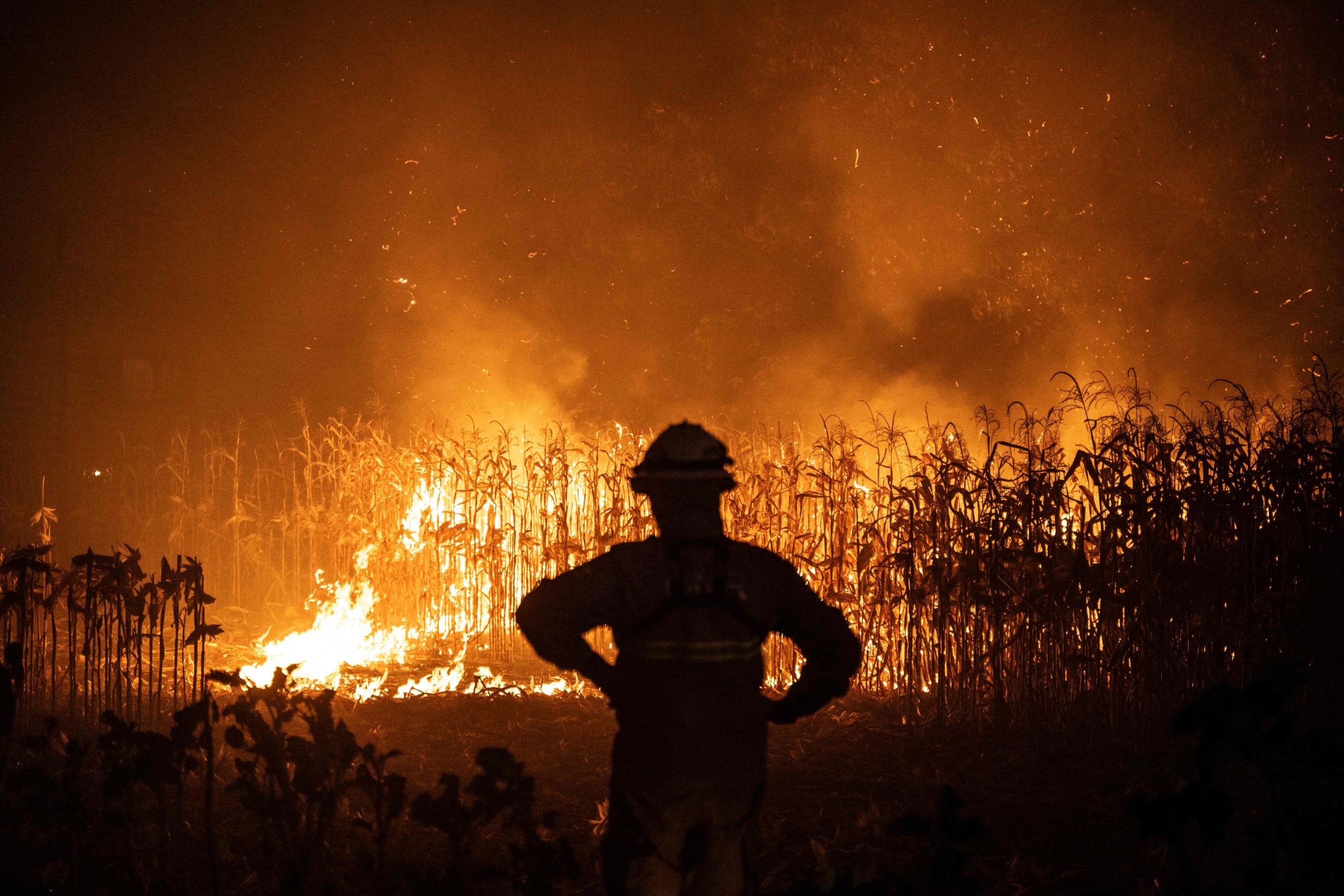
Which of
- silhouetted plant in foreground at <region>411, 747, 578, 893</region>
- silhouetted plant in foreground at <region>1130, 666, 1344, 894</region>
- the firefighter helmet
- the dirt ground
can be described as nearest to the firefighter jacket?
the firefighter helmet

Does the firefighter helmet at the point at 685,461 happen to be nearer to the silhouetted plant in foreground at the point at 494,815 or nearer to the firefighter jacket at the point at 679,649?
the firefighter jacket at the point at 679,649

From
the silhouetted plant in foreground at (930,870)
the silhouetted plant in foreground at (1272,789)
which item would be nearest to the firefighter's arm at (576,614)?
the silhouetted plant in foreground at (930,870)

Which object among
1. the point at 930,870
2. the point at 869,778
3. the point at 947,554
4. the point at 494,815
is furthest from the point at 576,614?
the point at 947,554

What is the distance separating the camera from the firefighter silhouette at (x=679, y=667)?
2543 millimetres

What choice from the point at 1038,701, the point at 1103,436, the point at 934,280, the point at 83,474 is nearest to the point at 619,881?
the point at 1038,701

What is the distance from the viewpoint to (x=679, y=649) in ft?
8.41

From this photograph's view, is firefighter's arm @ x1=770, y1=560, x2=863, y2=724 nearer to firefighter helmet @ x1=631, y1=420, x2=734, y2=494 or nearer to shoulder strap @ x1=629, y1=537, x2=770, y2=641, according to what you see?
shoulder strap @ x1=629, y1=537, x2=770, y2=641

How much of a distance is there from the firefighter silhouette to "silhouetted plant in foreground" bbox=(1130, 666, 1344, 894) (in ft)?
2.77

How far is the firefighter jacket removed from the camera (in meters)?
2.56

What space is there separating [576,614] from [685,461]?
496 millimetres

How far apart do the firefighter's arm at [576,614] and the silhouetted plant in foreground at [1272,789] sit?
1324mm

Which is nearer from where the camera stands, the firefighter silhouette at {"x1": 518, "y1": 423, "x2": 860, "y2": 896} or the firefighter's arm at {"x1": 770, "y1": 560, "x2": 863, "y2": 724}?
the firefighter silhouette at {"x1": 518, "y1": 423, "x2": 860, "y2": 896}

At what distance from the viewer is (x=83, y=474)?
580 inches

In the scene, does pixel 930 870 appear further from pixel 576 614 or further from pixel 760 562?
pixel 576 614
